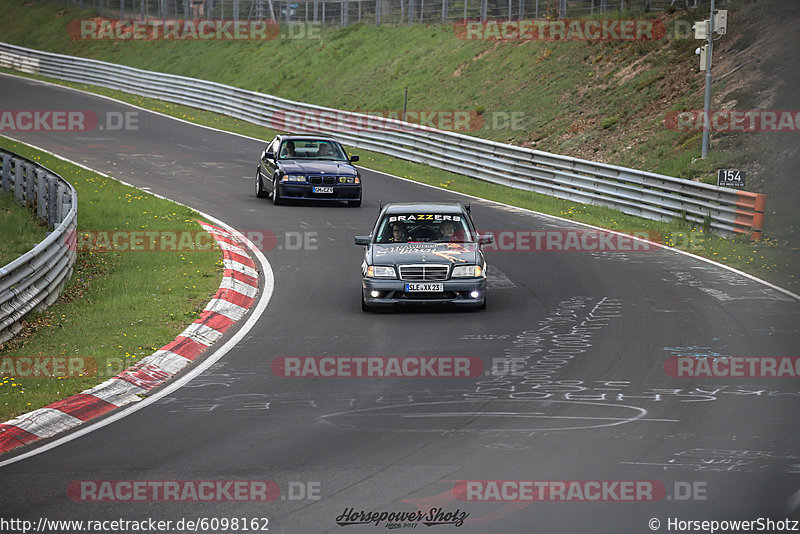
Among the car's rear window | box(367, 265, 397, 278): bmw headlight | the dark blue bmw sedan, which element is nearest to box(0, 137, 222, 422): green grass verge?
box(367, 265, 397, 278): bmw headlight

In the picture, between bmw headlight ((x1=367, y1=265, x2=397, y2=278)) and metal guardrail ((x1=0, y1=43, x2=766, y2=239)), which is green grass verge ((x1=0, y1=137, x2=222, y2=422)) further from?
metal guardrail ((x1=0, y1=43, x2=766, y2=239))

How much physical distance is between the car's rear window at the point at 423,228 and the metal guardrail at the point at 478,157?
7.86 metres

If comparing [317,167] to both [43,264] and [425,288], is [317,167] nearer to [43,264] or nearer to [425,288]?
[43,264]

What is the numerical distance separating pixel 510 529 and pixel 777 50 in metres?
26.5

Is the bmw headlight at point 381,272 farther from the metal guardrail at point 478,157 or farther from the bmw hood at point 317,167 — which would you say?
the bmw hood at point 317,167

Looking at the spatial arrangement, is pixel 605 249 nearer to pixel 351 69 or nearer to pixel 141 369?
pixel 141 369

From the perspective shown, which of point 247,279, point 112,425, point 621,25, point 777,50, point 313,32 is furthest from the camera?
point 313,32

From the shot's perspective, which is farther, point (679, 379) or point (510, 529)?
point (679, 379)

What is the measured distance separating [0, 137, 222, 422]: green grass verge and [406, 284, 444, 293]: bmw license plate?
9.61 ft

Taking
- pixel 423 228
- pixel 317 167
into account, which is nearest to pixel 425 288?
pixel 423 228

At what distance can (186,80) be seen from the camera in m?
45.3

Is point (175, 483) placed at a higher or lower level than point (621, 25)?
lower

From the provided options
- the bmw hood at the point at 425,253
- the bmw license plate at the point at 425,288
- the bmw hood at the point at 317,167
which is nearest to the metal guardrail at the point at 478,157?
the bmw hood at the point at 317,167

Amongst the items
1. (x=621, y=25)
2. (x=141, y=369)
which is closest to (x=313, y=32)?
(x=621, y=25)
